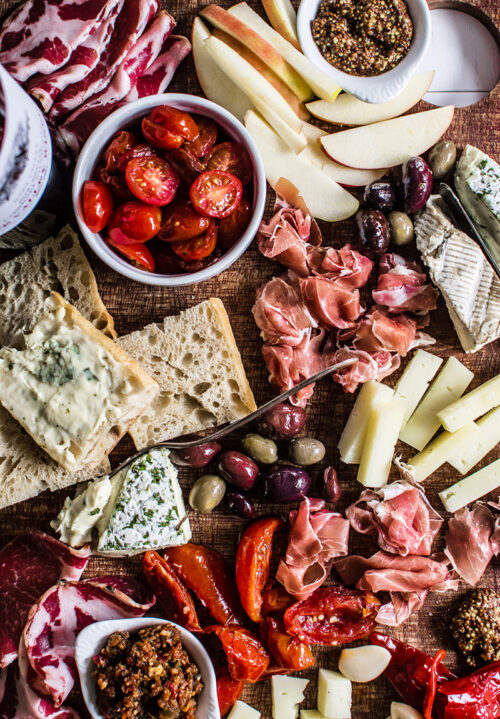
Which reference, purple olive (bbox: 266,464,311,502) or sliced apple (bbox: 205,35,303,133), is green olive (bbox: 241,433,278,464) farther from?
sliced apple (bbox: 205,35,303,133)

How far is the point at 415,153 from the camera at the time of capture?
1900mm

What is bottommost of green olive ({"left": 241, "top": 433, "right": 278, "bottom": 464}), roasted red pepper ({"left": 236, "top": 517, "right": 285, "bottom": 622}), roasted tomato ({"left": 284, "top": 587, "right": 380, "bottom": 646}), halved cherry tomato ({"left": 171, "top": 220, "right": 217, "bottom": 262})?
roasted tomato ({"left": 284, "top": 587, "right": 380, "bottom": 646})

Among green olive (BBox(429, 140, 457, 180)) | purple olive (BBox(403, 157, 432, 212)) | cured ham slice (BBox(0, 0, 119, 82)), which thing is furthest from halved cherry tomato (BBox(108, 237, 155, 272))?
green olive (BBox(429, 140, 457, 180))

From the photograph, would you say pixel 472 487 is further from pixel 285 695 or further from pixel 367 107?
pixel 367 107

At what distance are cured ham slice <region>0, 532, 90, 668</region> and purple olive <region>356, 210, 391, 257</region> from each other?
4.12 ft

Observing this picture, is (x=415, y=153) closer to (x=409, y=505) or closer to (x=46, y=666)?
(x=409, y=505)

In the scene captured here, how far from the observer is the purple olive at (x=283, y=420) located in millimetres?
1854

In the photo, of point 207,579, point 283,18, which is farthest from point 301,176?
point 207,579

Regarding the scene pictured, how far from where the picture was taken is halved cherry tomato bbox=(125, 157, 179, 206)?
65.6 inches

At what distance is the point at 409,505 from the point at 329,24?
57.3 inches

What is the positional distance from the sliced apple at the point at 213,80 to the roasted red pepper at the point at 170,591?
4.53 ft

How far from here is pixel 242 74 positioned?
183 cm

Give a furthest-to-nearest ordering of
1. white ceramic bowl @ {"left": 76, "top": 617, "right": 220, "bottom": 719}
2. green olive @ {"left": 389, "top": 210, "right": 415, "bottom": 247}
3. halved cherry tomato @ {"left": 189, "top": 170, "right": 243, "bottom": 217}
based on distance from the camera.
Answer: green olive @ {"left": 389, "top": 210, "right": 415, "bottom": 247} < white ceramic bowl @ {"left": 76, "top": 617, "right": 220, "bottom": 719} < halved cherry tomato @ {"left": 189, "top": 170, "right": 243, "bottom": 217}

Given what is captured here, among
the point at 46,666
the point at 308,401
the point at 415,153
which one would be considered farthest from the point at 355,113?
the point at 46,666
